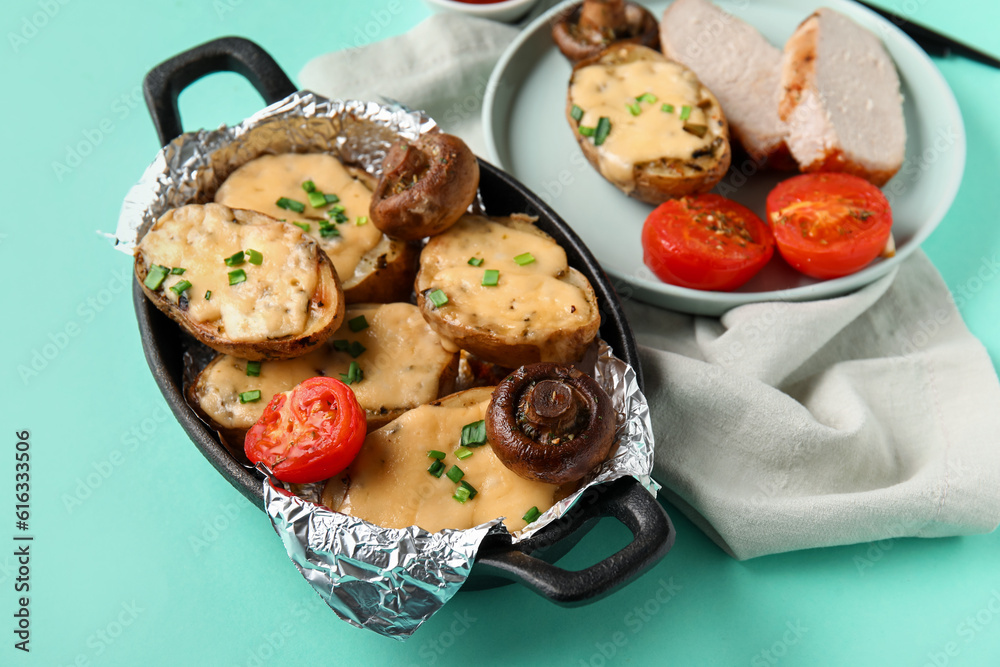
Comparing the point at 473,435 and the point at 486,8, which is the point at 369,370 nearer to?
the point at 473,435

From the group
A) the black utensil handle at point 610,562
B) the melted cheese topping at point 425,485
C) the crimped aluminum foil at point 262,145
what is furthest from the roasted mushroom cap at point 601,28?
the black utensil handle at point 610,562

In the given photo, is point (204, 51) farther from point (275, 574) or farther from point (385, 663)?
point (385, 663)

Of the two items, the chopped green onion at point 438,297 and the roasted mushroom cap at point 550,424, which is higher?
the chopped green onion at point 438,297

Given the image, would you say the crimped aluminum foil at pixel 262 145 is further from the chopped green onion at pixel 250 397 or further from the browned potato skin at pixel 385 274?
the chopped green onion at pixel 250 397

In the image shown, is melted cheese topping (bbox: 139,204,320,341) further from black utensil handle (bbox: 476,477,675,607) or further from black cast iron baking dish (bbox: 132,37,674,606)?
black utensil handle (bbox: 476,477,675,607)

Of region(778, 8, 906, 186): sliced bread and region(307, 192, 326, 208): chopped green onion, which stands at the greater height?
region(307, 192, 326, 208): chopped green onion

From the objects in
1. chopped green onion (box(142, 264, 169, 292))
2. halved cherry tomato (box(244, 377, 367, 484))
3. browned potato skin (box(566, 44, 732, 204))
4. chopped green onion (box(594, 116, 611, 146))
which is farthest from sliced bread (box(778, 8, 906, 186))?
chopped green onion (box(142, 264, 169, 292))

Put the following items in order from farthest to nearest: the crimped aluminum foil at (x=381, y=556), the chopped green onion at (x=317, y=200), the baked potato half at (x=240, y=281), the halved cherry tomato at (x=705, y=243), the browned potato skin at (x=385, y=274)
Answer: the halved cherry tomato at (x=705, y=243), the chopped green onion at (x=317, y=200), the browned potato skin at (x=385, y=274), the baked potato half at (x=240, y=281), the crimped aluminum foil at (x=381, y=556)
